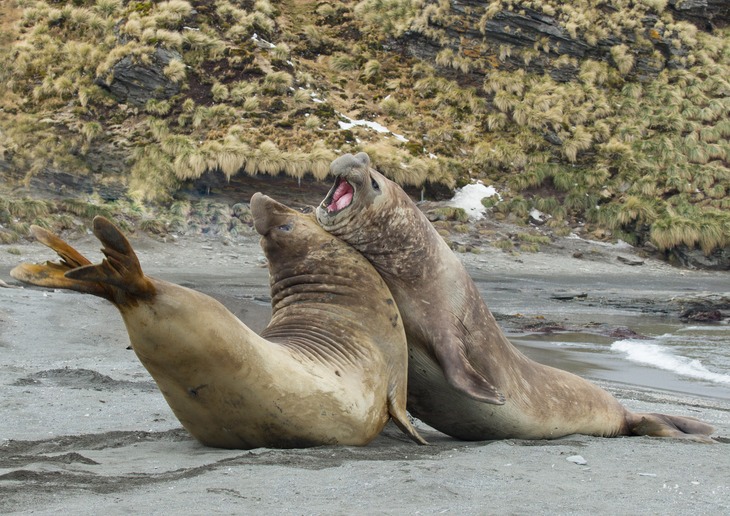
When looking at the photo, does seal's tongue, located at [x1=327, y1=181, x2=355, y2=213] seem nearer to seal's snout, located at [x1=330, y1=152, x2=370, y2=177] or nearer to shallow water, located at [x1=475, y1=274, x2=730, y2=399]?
seal's snout, located at [x1=330, y1=152, x2=370, y2=177]

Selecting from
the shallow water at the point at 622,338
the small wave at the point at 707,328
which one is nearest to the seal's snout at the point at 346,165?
the shallow water at the point at 622,338

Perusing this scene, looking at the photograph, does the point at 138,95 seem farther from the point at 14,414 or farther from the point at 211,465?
the point at 211,465

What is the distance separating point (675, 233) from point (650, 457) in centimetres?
2111

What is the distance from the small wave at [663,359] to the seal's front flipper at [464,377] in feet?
17.5

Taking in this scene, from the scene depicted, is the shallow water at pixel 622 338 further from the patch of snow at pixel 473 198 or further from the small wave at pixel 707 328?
the patch of snow at pixel 473 198

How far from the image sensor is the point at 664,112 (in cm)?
3094

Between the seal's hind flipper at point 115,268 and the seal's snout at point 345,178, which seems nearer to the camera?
the seal's hind flipper at point 115,268

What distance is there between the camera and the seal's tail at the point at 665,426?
21.6 ft

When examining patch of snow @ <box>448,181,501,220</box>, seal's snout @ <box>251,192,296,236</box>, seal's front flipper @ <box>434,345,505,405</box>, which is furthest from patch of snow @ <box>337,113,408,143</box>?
seal's front flipper @ <box>434,345,505,405</box>

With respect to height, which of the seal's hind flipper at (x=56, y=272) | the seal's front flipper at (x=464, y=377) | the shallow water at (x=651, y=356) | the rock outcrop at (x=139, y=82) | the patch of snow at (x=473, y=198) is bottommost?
the patch of snow at (x=473, y=198)

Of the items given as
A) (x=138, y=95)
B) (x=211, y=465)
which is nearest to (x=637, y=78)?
(x=138, y=95)

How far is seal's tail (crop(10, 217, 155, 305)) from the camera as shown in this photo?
4.03 m

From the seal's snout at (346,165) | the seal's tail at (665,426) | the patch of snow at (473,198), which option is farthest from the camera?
the patch of snow at (473,198)

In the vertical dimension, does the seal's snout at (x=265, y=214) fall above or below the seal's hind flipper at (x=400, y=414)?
above
